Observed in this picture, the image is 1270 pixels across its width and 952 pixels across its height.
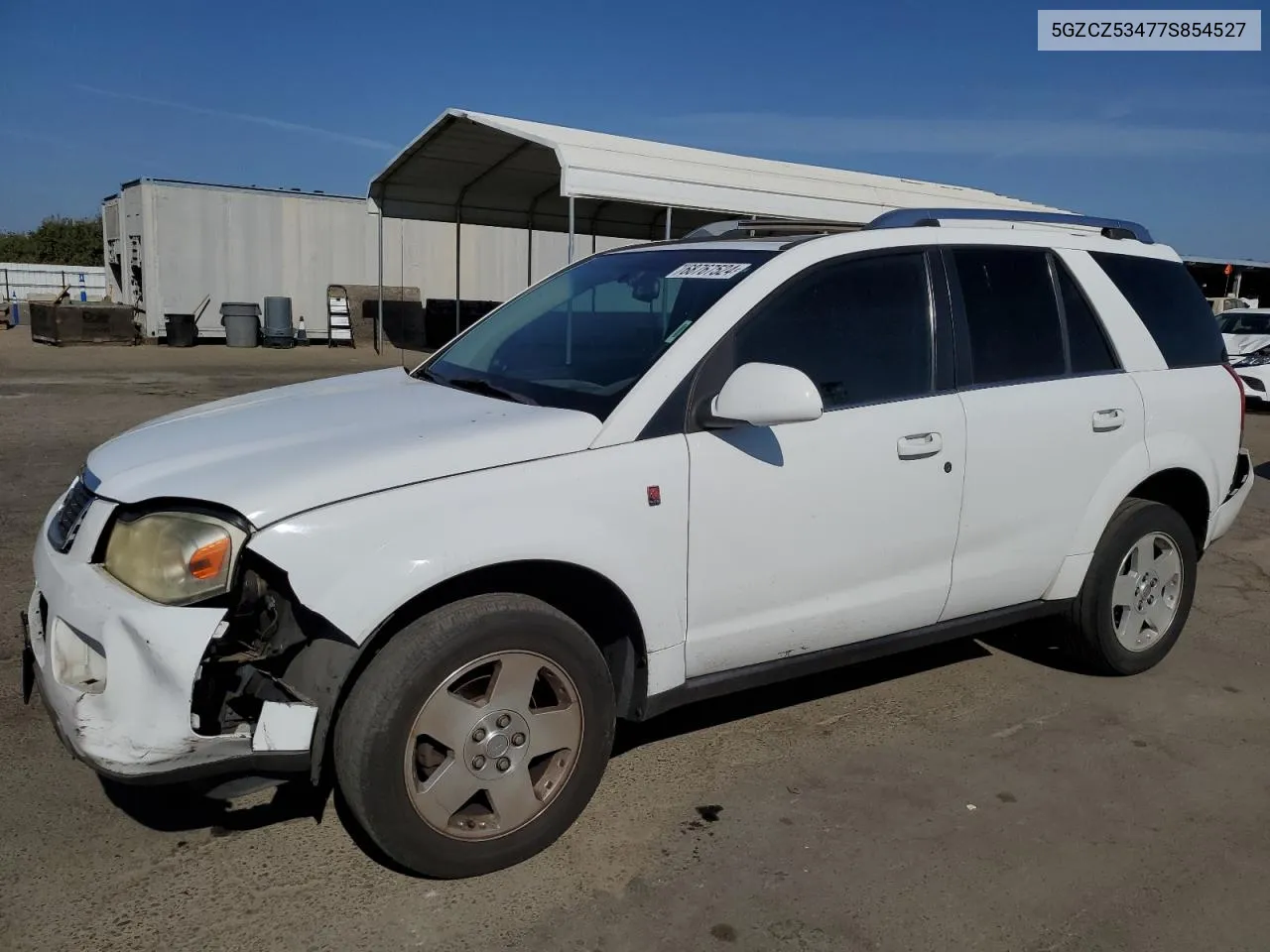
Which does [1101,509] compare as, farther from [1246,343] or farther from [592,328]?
[1246,343]

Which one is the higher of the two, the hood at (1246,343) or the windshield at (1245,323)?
the windshield at (1245,323)

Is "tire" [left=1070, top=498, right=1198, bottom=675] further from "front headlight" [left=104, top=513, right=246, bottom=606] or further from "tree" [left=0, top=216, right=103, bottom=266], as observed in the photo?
"tree" [left=0, top=216, right=103, bottom=266]

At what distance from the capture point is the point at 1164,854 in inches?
123

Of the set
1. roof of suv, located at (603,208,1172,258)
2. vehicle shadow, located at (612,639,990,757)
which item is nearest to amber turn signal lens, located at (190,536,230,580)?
vehicle shadow, located at (612,639,990,757)

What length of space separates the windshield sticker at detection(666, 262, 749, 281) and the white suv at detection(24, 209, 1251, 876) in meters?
0.02

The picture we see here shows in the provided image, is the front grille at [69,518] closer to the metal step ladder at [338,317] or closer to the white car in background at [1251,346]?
the white car in background at [1251,346]

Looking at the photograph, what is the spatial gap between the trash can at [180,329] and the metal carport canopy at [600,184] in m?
6.26

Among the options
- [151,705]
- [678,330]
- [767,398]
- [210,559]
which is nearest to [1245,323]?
[678,330]

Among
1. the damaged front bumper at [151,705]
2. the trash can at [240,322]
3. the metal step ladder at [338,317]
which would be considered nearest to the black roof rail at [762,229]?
the damaged front bumper at [151,705]

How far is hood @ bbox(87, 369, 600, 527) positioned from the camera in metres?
2.59

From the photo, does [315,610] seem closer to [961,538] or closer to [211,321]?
[961,538]

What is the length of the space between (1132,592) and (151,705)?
380cm

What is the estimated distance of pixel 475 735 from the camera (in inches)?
109

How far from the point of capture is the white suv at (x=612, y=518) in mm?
2557
